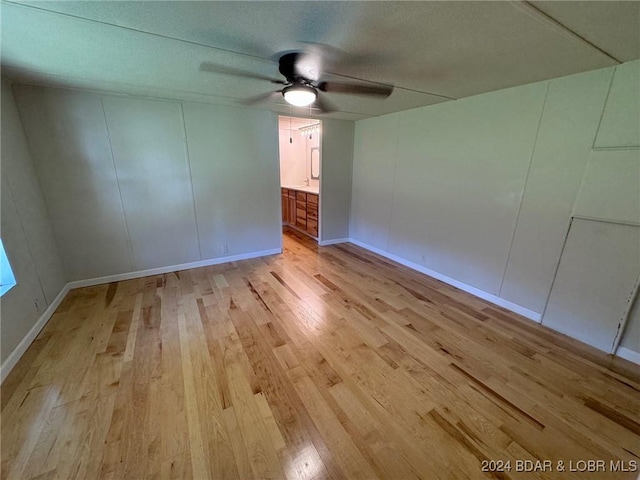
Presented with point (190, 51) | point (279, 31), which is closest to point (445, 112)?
point (279, 31)

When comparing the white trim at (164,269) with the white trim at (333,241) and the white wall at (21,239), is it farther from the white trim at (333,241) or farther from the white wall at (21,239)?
the white trim at (333,241)

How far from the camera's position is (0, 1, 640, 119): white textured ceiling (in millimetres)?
1278

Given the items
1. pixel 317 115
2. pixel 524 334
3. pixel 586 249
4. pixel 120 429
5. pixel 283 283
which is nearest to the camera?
pixel 120 429

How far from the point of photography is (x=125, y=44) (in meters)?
1.67

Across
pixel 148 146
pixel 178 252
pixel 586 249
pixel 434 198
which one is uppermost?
pixel 148 146

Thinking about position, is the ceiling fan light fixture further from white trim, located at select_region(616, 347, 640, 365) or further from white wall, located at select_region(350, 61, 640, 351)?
white trim, located at select_region(616, 347, 640, 365)

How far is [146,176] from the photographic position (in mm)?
3221

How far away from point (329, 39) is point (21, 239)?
310cm

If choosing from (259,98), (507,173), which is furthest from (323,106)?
(507,173)

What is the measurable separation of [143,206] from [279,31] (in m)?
2.88

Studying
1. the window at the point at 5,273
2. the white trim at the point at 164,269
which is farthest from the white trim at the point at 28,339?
the window at the point at 5,273

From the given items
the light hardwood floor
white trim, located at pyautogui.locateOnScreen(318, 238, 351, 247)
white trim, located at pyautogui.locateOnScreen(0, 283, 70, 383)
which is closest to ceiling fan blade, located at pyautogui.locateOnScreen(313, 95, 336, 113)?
white trim, located at pyautogui.locateOnScreen(318, 238, 351, 247)

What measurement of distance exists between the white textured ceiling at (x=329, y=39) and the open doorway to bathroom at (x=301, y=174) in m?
2.95

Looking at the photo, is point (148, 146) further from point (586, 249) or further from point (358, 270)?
point (586, 249)
